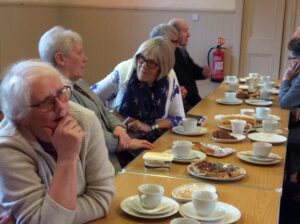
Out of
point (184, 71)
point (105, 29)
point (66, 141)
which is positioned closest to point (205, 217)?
point (66, 141)

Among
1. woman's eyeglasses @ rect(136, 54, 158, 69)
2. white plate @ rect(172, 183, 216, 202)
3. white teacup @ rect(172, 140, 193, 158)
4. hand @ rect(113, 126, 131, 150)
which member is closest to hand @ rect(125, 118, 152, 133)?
hand @ rect(113, 126, 131, 150)

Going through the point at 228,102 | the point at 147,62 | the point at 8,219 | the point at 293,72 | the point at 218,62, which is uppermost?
the point at 147,62

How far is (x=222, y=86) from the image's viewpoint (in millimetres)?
4027

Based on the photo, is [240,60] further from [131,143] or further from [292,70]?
[131,143]

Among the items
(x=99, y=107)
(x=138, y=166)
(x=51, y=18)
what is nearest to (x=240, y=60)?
(x=51, y=18)

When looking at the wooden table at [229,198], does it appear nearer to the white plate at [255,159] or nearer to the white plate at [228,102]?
the white plate at [255,159]

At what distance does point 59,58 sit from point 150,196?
1080 millimetres

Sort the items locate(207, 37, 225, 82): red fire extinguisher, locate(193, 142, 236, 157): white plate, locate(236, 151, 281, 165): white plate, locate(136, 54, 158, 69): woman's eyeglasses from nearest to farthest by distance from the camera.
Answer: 1. locate(236, 151, 281, 165): white plate
2. locate(193, 142, 236, 157): white plate
3. locate(136, 54, 158, 69): woman's eyeglasses
4. locate(207, 37, 225, 82): red fire extinguisher

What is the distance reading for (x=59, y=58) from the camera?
2.20 metres

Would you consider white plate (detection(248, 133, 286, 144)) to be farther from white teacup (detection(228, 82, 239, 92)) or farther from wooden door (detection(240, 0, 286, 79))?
wooden door (detection(240, 0, 286, 79))

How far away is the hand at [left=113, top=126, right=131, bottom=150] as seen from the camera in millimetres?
2316

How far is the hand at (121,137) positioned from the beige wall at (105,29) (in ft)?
12.2

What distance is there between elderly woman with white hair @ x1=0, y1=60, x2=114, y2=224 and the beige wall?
15.3 feet

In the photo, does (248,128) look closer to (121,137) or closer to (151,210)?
(121,137)
